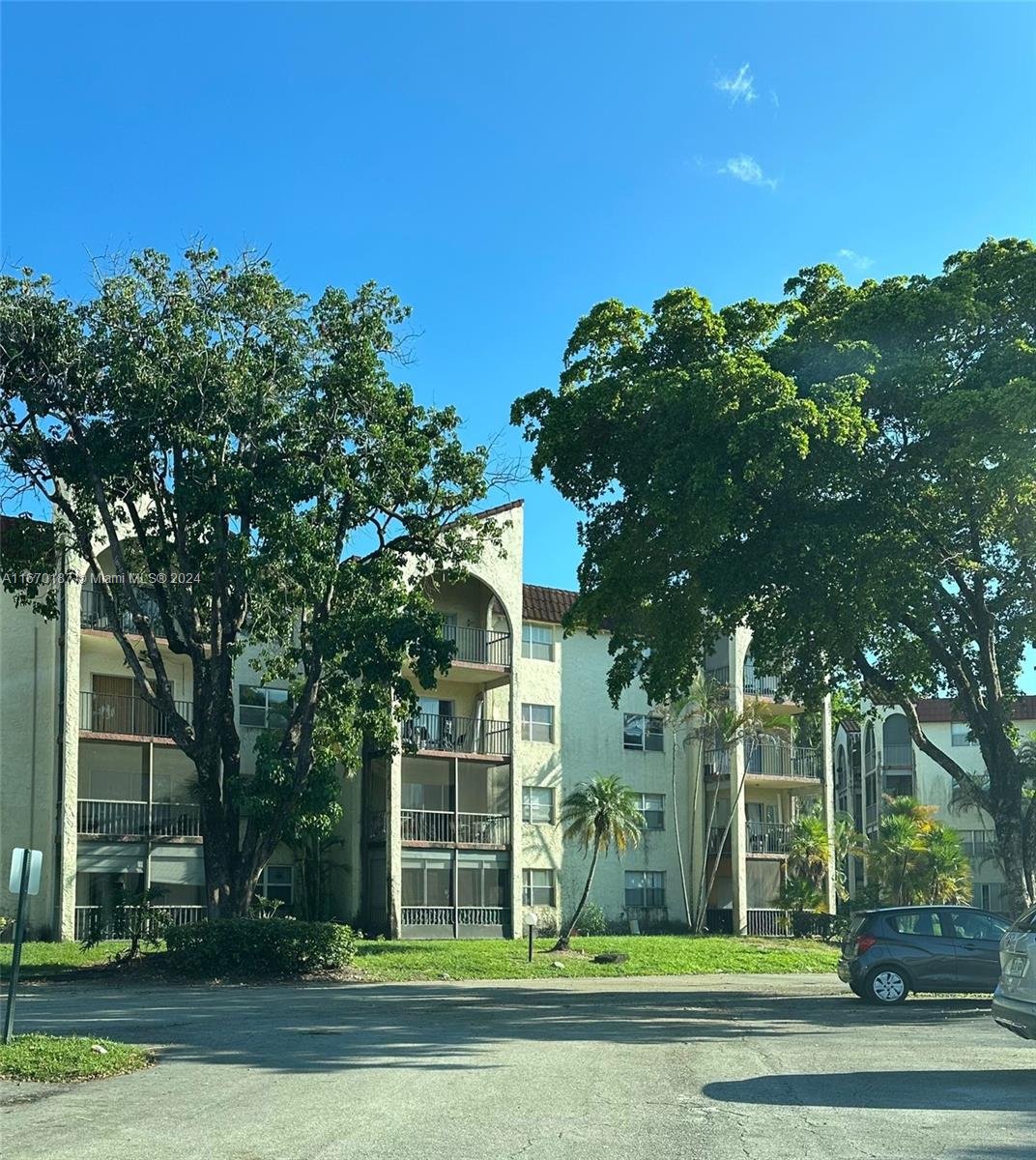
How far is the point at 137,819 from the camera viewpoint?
3750 cm

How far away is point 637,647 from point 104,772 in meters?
19.4

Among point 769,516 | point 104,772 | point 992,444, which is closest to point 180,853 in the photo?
point 104,772

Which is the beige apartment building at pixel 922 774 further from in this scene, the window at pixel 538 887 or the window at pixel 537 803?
→ the window at pixel 538 887

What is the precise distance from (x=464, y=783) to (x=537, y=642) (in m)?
5.60

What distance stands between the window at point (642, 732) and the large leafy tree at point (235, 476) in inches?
786

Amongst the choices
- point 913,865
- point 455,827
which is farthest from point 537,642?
point 913,865

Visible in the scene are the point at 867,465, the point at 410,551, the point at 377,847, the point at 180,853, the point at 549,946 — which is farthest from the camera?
→ the point at 377,847

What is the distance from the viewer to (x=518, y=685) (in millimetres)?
43031

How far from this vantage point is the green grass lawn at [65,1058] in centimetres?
1226

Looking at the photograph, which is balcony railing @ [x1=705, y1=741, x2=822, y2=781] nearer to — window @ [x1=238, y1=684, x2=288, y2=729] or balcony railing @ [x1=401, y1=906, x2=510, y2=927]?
balcony railing @ [x1=401, y1=906, x2=510, y2=927]

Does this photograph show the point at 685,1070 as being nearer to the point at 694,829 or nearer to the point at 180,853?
the point at 180,853

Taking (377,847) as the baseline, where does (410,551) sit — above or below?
above

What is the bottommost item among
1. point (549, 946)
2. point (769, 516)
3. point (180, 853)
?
point (549, 946)

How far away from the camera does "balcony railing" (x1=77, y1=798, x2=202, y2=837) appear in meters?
36.5
